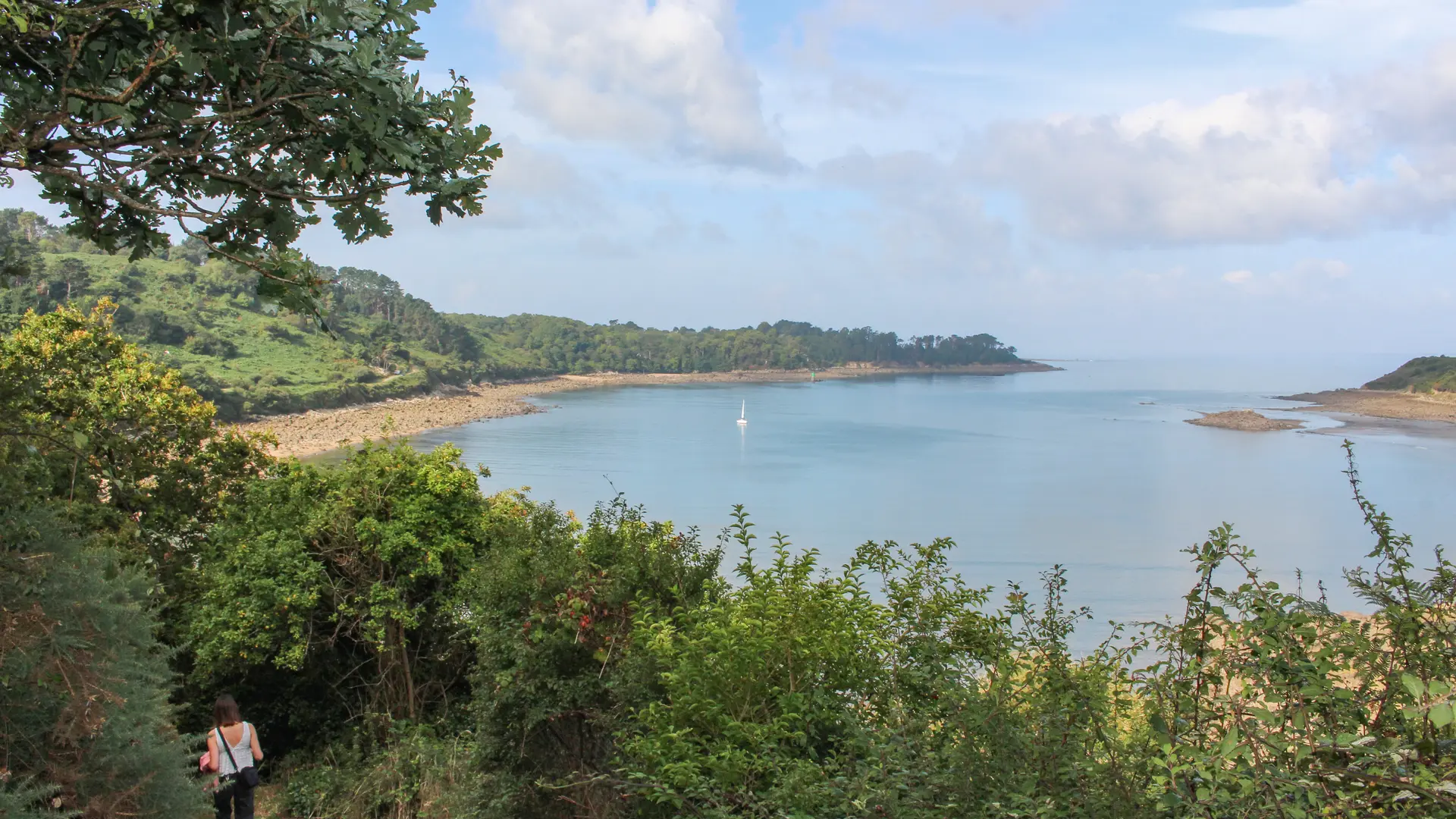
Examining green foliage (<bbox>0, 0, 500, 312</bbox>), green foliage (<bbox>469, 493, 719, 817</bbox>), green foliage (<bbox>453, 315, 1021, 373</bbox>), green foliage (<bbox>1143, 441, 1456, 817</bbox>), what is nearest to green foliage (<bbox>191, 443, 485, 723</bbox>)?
green foliage (<bbox>469, 493, 719, 817</bbox>)

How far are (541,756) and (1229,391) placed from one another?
113293 mm

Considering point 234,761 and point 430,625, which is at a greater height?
point 234,761

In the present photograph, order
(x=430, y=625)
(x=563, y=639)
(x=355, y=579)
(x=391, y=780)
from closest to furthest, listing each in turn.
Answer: (x=563, y=639), (x=391, y=780), (x=355, y=579), (x=430, y=625)

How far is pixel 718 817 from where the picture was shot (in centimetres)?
347

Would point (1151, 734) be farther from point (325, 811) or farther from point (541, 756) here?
point (325, 811)

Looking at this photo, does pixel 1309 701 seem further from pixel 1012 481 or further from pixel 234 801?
pixel 1012 481

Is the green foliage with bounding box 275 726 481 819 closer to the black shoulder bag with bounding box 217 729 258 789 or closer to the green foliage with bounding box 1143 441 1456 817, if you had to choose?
the black shoulder bag with bounding box 217 729 258 789

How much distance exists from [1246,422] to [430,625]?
64308 mm

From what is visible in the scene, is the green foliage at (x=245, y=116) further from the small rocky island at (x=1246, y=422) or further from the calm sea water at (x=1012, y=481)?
the small rocky island at (x=1246, y=422)

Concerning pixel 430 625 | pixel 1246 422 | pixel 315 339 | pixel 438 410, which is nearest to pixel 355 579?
pixel 430 625

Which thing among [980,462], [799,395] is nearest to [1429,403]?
[980,462]

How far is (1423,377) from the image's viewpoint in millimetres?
70188

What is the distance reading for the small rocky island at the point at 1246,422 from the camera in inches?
2402

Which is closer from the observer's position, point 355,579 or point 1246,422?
point 355,579
